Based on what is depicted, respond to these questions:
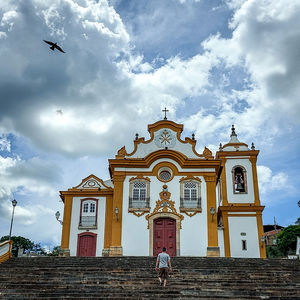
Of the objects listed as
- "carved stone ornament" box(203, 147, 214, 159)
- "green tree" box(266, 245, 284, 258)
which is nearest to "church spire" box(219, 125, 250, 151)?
"carved stone ornament" box(203, 147, 214, 159)

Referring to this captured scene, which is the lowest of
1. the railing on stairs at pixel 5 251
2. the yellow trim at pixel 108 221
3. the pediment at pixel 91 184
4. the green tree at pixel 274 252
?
the railing on stairs at pixel 5 251

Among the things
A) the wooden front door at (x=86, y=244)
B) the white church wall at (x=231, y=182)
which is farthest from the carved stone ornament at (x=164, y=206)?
the white church wall at (x=231, y=182)

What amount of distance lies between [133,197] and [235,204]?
7.26m

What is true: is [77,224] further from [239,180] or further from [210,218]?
[239,180]

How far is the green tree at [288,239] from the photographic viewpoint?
42125 mm

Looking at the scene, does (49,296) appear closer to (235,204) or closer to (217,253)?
(217,253)

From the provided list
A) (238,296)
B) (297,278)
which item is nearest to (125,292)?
(238,296)

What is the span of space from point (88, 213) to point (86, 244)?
6.06ft

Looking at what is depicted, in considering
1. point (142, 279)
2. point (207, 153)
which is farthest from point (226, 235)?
point (142, 279)

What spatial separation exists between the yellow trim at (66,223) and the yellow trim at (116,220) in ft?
10.7

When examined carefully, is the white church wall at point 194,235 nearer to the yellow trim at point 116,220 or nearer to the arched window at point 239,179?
the yellow trim at point 116,220

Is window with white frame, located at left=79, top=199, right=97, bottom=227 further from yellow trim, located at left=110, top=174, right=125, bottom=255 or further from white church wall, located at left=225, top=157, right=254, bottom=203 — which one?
white church wall, located at left=225, top=157, right=254, bottom=203

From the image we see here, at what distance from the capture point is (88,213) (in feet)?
80.1

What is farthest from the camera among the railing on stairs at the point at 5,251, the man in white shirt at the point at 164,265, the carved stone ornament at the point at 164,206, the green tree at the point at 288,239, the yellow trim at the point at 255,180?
the green tree at the point at 288,239
